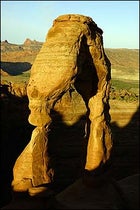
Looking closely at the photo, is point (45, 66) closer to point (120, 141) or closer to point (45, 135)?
point (45, 135)

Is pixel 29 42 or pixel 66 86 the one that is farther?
pixel 29 42

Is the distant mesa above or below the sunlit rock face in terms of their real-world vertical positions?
above

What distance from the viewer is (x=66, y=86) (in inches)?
328

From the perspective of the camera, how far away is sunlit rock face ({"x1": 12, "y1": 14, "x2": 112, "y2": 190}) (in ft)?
25.8

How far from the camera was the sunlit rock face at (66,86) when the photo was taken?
25.8ft

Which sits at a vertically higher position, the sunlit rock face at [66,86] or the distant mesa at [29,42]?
the distant mesa at [29,42]

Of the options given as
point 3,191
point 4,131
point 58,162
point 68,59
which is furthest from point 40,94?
point 4,131

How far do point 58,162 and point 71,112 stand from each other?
12186 millimetres

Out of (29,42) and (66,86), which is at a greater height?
(29,42)

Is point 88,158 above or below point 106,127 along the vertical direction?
below

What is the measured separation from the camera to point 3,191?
1354cm

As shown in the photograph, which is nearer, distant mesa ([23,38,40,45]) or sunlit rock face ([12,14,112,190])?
sunlit rock face ([12,14,112,190])

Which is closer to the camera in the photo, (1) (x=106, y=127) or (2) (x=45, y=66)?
(2) (x=45, y=66)

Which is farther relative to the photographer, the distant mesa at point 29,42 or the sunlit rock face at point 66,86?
the distant mesa at point 29,42
